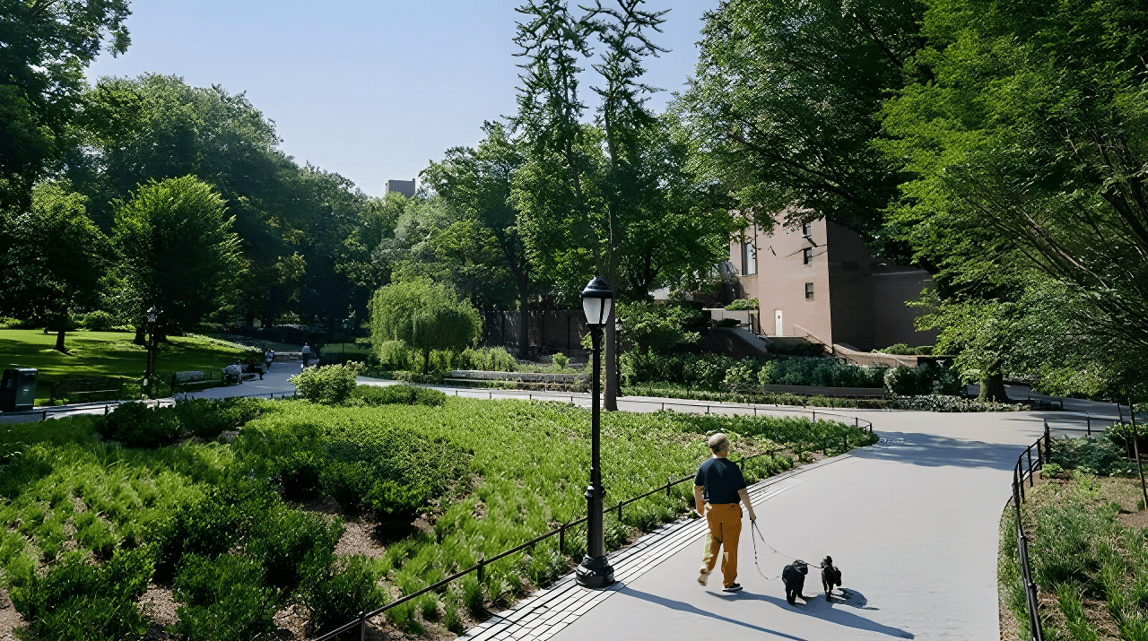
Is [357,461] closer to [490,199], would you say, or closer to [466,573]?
[466,573]

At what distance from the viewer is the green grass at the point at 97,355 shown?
30.1 m

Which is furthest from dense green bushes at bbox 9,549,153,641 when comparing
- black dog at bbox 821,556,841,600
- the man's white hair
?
black dog at bbox 821,556,841,600

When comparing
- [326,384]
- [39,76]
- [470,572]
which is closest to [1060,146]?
[470,572]

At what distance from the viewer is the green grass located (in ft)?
98.7

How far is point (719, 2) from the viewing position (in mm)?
29453

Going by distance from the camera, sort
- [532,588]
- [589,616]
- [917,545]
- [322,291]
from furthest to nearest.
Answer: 1. [322,291]
2. [917,545]
3. [532,588]
4. [589,616]

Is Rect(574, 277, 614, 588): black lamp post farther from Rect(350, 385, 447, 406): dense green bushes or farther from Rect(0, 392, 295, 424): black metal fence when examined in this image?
Rect(350, 385, 447, 406): dense green bushes

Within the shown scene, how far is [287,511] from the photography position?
7629 mm

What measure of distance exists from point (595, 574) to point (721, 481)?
184 centimetres

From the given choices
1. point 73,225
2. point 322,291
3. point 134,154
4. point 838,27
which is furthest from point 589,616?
point 322,291

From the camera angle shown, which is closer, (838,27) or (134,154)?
(838,27)

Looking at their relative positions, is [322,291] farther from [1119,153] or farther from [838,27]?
[1119,153]

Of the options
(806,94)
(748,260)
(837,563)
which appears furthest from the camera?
(748,260)

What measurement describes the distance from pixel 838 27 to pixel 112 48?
35.1m
